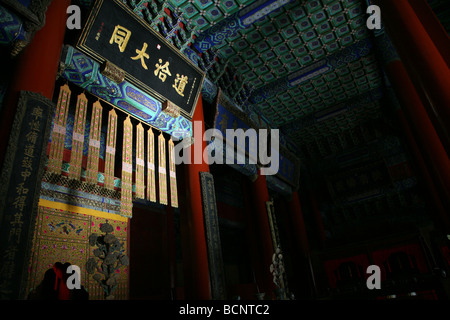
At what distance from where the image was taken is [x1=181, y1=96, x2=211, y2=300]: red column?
141 inches

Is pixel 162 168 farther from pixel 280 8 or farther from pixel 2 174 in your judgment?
pixel 280 8

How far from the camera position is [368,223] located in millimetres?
10102

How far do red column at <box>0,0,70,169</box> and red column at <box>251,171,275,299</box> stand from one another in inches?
188

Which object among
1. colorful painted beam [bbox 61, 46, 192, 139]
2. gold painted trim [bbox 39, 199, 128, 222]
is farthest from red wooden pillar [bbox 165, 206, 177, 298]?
colorful painted beam [bbox 61, 46, 192, 139]

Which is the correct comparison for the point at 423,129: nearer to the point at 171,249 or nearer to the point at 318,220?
the point at 171,249

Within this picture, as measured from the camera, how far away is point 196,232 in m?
3.86

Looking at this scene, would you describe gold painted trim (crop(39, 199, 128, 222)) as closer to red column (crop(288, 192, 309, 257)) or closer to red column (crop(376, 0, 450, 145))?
red column (crop(376, 0, 450, 145))

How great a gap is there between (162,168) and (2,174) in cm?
220

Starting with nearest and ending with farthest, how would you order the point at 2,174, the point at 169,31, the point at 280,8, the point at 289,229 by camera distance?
the point at 2,174
the point at 169,31
the point at 280,8
the point at 289,229

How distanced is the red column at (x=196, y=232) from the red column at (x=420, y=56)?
298 centimetres

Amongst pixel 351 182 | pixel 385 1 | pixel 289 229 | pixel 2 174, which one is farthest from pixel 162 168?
pixel 351 182

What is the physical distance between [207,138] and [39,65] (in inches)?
117
